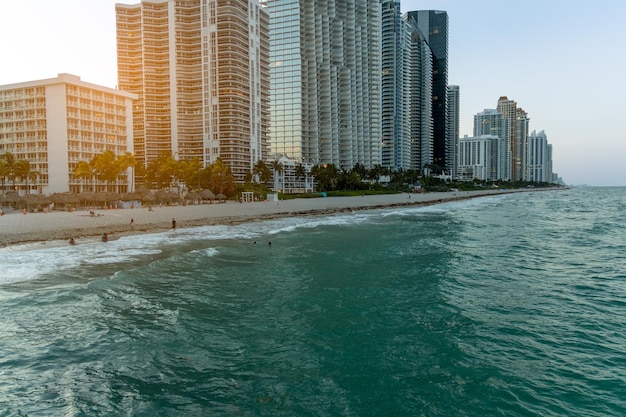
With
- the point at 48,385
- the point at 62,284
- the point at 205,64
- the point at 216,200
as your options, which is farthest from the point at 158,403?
the point at 205,64

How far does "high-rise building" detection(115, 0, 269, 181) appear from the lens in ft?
439

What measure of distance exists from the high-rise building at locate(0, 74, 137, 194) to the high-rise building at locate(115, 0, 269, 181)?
32635mm

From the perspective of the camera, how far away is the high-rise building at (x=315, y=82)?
6831 inches

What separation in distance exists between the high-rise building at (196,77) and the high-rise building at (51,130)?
3264cm

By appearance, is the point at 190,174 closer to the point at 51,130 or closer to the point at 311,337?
the point at 51,130

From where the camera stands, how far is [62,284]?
1877 cm

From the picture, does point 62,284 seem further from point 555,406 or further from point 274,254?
point 555,406

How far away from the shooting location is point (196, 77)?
5497 inches

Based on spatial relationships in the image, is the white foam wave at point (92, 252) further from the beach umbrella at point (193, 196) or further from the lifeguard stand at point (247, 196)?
the lifeguard stand at point (247, 196)

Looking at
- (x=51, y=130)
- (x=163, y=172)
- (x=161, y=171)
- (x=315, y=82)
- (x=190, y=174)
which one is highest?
(x=315, y=82)

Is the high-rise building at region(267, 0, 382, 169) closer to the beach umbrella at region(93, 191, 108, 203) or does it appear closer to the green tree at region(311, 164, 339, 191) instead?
the green tree at region(311, 164, 339, 191)

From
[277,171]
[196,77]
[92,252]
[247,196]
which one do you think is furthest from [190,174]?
[92,252]

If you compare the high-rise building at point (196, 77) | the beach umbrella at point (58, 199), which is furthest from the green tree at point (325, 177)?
the beach umbrella at point (58, 199)

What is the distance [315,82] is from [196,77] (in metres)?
60.7
